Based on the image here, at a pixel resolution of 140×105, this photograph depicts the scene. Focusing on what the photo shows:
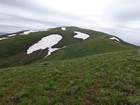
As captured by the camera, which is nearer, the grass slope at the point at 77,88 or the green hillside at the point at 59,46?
the grass slope at the point at 77,88

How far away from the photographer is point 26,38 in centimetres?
10481

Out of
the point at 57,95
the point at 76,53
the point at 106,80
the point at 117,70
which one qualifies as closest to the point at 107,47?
the point at 76,53

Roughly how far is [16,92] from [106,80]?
770cm

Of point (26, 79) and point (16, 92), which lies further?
point (26, 79)

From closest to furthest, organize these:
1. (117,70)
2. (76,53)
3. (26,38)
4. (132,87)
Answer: (132,87) < (117,70) < (76,53) < (26,38)

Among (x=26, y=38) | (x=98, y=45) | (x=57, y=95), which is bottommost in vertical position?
(x=26, y=38)

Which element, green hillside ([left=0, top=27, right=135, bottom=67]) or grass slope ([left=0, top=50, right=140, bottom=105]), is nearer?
grass slope ([left=0, top=50, right=140, bottom=105])

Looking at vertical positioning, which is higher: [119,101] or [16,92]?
[119,101]

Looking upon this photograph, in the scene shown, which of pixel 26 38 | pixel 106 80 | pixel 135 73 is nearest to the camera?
pixel 106 80

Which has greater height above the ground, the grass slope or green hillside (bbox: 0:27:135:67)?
the grass slope

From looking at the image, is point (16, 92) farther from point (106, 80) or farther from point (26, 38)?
point (26, 38)

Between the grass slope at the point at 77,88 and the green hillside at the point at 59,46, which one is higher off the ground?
the grass slope at the point at 77,88

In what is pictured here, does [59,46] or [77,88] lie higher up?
[77,88]

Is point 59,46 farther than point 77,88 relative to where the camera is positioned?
Yes
